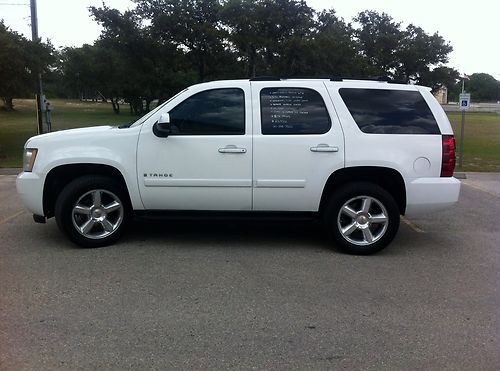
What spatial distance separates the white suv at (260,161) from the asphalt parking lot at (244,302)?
0.45 metres

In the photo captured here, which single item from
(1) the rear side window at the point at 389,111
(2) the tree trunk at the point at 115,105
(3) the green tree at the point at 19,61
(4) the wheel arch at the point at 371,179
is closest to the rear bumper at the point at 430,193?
(4) the wheel arch at the point at 371,179

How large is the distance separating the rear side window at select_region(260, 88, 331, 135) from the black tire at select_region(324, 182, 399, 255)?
797 millimetres

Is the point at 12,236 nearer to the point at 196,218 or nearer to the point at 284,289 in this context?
the point at 196,218

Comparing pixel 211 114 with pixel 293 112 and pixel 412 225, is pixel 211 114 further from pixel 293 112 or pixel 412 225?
pixel 412 225

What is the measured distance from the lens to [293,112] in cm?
577

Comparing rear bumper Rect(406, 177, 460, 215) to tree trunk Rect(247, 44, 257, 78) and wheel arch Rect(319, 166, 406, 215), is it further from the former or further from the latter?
tree trunk Rect(247, 44, 257, 78)

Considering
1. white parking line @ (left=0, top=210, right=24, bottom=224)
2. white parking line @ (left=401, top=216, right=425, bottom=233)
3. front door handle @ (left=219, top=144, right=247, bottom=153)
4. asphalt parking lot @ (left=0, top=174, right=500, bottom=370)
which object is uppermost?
front door handle @ (left=219, top=144, right=247, bottom=153)

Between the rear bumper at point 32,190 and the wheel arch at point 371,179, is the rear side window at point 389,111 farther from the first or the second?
the rear bumper at point 32,190

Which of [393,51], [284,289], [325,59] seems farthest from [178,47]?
[284,289]

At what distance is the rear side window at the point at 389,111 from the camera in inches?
227

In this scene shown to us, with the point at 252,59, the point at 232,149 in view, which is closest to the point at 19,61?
the point at 252,59

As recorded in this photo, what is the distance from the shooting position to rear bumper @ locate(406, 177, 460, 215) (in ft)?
18.8

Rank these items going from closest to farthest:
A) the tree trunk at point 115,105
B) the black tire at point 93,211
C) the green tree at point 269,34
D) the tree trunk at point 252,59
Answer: the black tire at point 93,211
the green tree at point 269,34
the tree trunk at point 252,59
the tree trunk at point 115,105

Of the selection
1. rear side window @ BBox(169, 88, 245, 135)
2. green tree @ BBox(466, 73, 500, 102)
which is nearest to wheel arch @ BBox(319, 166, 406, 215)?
rear side window @ BBox(169, 88, 245, 135)
